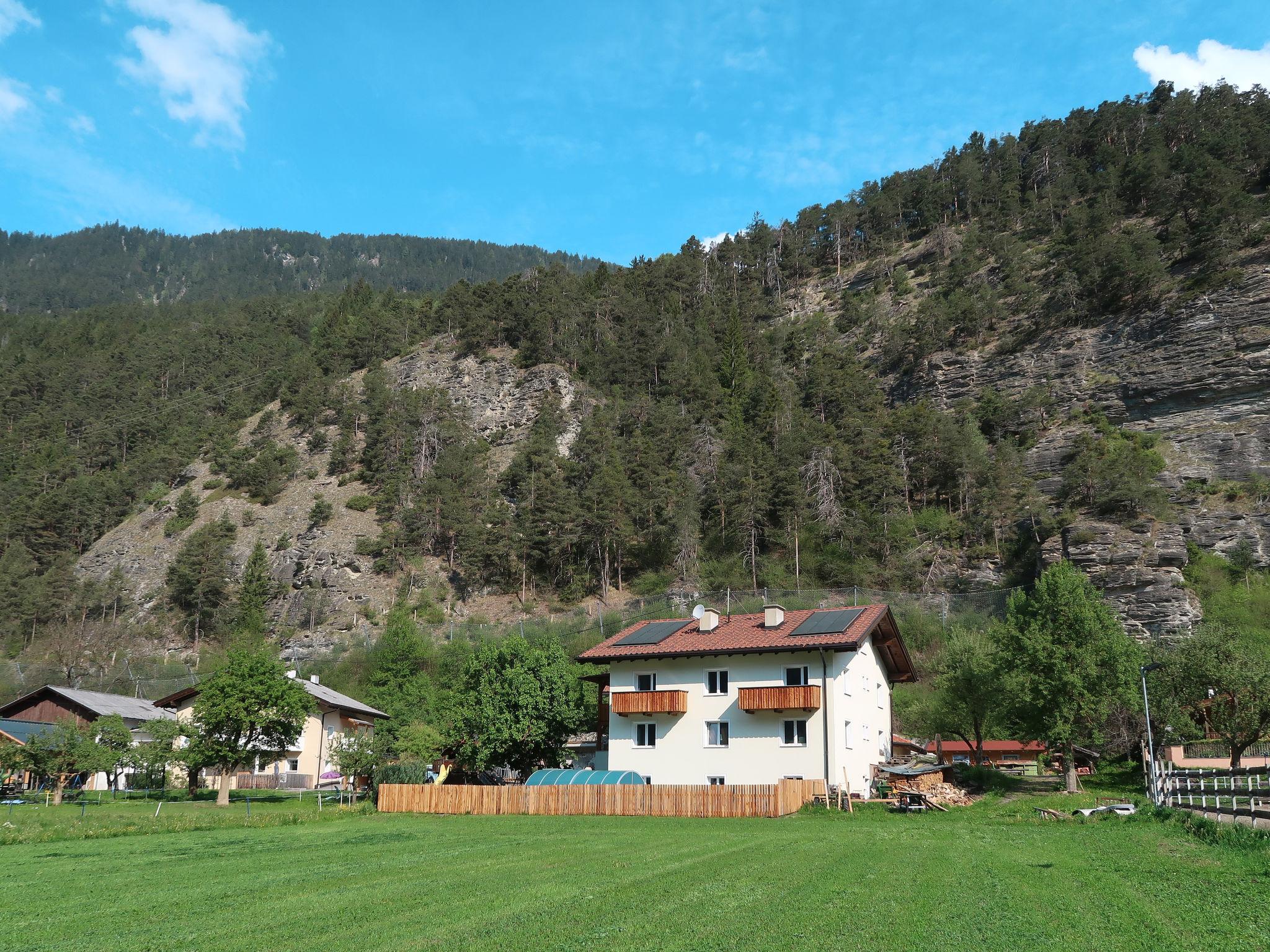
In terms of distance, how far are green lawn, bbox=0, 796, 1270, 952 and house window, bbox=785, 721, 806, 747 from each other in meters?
13.7

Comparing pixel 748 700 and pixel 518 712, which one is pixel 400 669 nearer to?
pixel 518 712

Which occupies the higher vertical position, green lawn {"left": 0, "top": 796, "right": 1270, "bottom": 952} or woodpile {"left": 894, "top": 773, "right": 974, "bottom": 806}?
green lawn {"left": 0, "top": 796, "right": 1270, "bottom": 952}

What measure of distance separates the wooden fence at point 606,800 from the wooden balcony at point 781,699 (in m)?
3.80

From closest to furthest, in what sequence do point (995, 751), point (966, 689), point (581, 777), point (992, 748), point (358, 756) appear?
point (581, 777)
point (358, 756)
point (966, 689)
point (995, 751)
point (992, 748)

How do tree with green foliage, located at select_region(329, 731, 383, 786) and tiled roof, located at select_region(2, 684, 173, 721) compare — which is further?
tiled roof, located at select_region(2, 684, 173, 721)

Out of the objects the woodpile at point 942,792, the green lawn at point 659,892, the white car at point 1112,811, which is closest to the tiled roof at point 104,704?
the green lawn at point 659,892

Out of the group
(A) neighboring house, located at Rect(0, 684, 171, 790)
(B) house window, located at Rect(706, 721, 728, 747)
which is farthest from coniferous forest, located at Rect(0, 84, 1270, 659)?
(B) house window, located at Rect(706, 721, 728, 747)

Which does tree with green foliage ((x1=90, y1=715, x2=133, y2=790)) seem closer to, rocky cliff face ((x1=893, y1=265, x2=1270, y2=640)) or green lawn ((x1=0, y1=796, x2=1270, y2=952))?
green lawn ((x1=0, y1=796, x2=1270, y2=952))

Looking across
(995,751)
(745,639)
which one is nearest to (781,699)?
(745,639)

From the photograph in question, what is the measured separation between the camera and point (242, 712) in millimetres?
40812

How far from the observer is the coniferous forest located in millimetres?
73812

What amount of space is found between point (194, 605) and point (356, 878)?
72545 millimetres

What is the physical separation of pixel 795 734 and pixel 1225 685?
20077mm

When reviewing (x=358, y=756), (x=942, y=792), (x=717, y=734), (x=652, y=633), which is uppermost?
(x=652, y=633)
